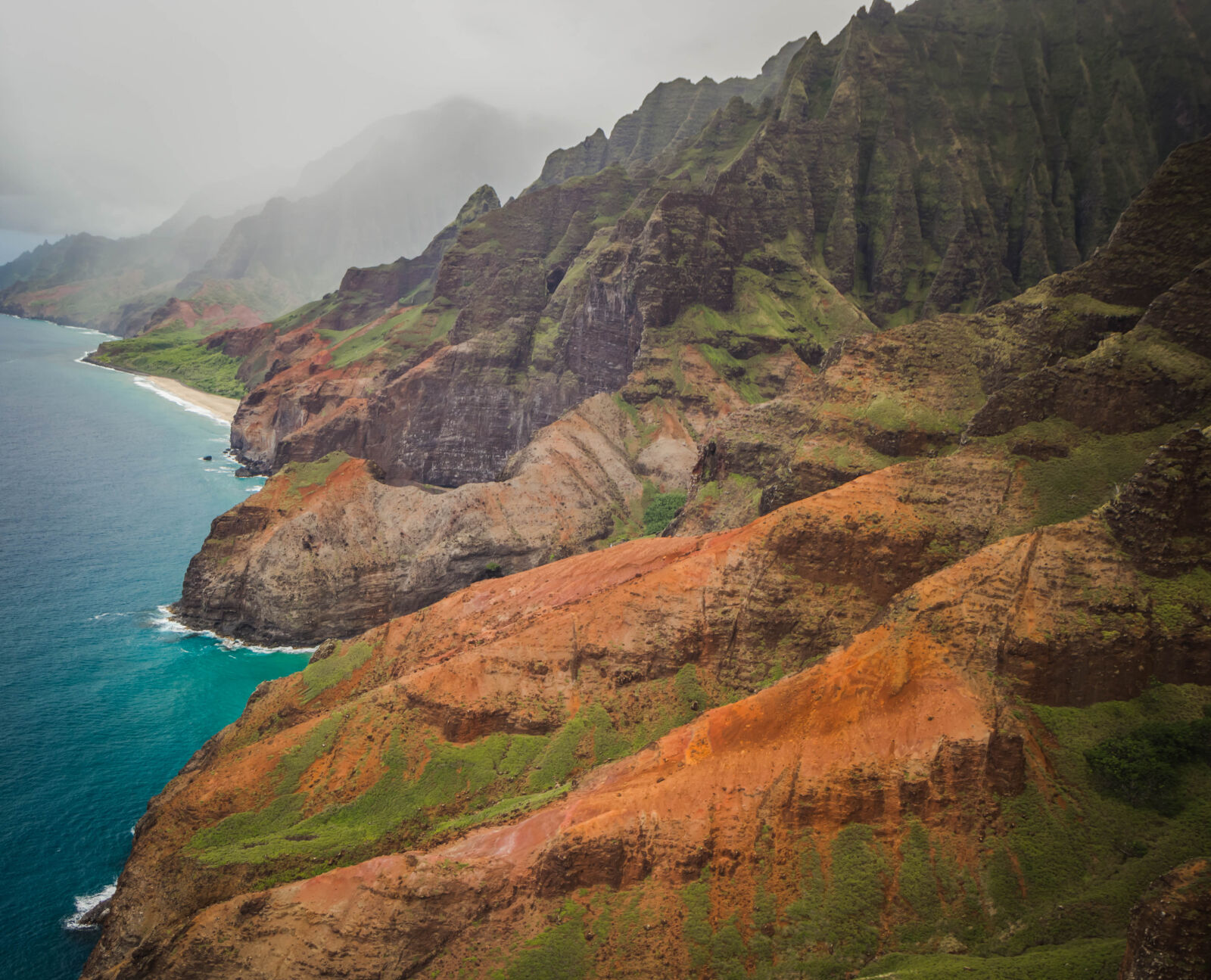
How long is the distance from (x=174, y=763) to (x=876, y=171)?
471 ft

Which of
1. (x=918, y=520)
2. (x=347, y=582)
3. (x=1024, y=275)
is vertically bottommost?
(x=347, y=582)

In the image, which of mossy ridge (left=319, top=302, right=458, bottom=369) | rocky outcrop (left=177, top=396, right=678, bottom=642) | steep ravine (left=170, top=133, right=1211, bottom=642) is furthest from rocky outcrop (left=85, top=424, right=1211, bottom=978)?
mossy ridge (left=319, top=302, right=458, bottom=369)

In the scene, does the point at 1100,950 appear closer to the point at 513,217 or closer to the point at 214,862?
the point at 214,862

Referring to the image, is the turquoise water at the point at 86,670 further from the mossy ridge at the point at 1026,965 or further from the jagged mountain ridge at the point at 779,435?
the mossy ridge at the point at 1026,965

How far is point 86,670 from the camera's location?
69.3 meters

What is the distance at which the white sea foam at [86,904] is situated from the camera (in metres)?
42.5

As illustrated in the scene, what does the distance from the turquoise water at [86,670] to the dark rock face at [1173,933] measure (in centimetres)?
4956

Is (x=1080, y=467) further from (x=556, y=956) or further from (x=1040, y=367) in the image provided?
(x=556, y=956)

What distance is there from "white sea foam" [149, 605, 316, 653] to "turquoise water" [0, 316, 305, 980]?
28.3 inches

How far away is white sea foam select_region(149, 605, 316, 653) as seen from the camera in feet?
254

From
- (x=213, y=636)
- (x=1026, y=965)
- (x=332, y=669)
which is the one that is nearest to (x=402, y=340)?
(x=213, y=636)

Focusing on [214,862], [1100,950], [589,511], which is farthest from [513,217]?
[1100,950]

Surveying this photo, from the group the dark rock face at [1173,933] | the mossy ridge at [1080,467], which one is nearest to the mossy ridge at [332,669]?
the mossy ridge at [1080,467]

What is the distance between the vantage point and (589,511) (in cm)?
9350
